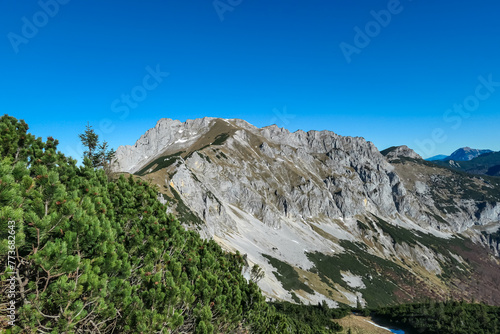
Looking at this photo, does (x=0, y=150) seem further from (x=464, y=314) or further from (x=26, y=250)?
(x=464, y=314)

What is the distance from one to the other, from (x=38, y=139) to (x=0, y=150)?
2197mm

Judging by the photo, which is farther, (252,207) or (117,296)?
(252,207)

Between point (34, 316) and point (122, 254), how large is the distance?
2.40 m

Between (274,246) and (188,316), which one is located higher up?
(188,316)

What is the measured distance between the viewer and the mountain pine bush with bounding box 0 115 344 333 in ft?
19.7

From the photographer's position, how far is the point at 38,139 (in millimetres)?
11906

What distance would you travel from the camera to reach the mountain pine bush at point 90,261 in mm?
6000

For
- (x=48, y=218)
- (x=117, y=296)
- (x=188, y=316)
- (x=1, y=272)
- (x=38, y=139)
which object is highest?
(x=38, y=139)

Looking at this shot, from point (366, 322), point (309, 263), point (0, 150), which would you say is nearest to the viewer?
point (0, 150)

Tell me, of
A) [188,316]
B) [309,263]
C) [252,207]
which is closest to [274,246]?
[309,263]

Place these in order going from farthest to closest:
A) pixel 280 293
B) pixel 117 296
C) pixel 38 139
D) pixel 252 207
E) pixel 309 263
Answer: pixel 252 207 → pixel 309 263 → pixel 280 293 → pixel 38 139 → pixel 117 296

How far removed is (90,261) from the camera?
7.00m

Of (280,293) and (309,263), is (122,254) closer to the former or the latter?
(280,293)

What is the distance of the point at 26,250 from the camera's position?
6129 mm
